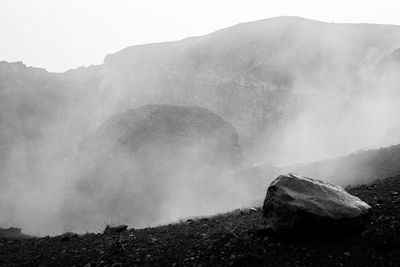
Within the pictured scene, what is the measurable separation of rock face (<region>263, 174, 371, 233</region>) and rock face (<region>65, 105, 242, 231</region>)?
20760mm

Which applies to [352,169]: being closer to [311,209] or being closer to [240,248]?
[311,209]

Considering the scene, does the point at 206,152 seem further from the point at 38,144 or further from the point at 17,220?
the point at 38,144

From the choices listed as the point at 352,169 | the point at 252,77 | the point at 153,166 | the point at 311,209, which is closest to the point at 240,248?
the point at 311,209

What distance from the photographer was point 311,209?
5.96 m

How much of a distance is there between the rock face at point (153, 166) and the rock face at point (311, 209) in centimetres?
2076

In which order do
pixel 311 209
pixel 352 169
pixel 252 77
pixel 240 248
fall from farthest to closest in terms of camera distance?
pixel 252 77 < pixel 352 169 < pixel 240 248 < pixel 311 209

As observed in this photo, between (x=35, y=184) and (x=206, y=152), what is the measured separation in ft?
98.5

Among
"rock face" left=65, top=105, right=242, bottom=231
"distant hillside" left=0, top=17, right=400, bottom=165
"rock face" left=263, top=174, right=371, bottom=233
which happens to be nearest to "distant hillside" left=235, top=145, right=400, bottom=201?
"rock face" left=65, top=105, right=242, bottom=231

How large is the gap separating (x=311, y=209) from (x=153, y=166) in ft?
97.4

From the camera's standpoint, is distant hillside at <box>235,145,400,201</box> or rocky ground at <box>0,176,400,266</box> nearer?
rocky ground at <box>0,176,400,266</box>

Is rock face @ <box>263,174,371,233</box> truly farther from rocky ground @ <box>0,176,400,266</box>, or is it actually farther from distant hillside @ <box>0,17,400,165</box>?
distant hillside @ <box>0,17,400,165</box>

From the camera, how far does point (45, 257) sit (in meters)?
7.93

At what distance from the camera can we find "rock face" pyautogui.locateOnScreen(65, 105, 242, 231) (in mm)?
30344

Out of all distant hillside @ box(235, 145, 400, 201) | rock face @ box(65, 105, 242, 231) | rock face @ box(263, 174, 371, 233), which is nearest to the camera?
rock face @ box(263, 174, 371, 233)
